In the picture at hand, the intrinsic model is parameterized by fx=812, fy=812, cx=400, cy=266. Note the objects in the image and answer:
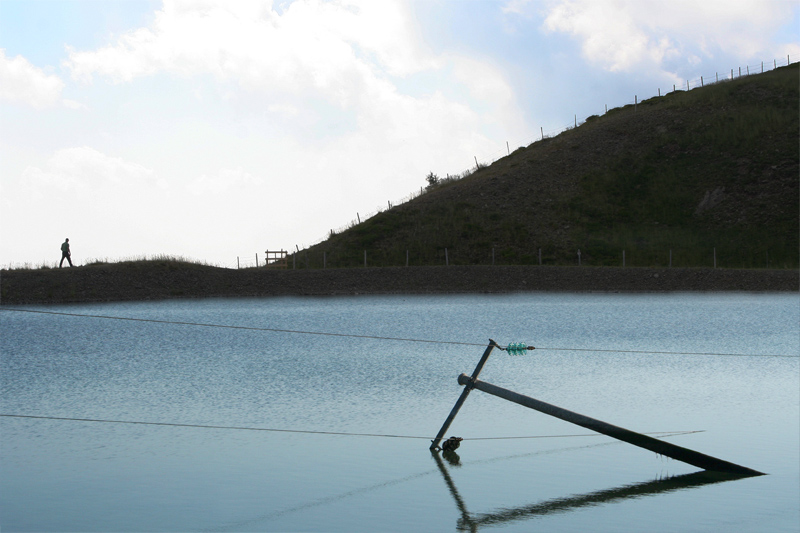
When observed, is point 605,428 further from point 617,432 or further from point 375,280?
point 375,280

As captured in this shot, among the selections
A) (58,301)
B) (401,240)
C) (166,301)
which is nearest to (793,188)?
(401,240)

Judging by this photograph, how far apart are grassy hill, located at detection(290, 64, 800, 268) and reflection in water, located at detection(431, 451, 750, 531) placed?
183 feet

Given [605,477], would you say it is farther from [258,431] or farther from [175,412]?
[175,412]

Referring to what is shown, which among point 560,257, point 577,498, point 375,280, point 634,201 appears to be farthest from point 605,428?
point 634,201

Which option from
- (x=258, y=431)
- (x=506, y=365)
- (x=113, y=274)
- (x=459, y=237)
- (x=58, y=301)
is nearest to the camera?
(x=258, y=431)

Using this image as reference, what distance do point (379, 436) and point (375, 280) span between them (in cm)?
4236

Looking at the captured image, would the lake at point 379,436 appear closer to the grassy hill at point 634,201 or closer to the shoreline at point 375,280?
the shoreline at point 375,280

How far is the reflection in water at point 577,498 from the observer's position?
9.68 m

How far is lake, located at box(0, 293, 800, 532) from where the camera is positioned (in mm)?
9836

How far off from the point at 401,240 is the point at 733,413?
190 feet

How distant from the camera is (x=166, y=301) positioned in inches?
1858

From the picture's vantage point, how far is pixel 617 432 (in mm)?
10609

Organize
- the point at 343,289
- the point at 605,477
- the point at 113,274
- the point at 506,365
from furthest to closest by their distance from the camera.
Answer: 1. the point at 343,289
2. the point at 113,274
3. the point at 506,365
4. the point at 605,477

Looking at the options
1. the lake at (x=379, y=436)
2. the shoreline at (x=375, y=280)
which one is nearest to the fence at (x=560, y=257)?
the shoreline at (x=375, y=280)
